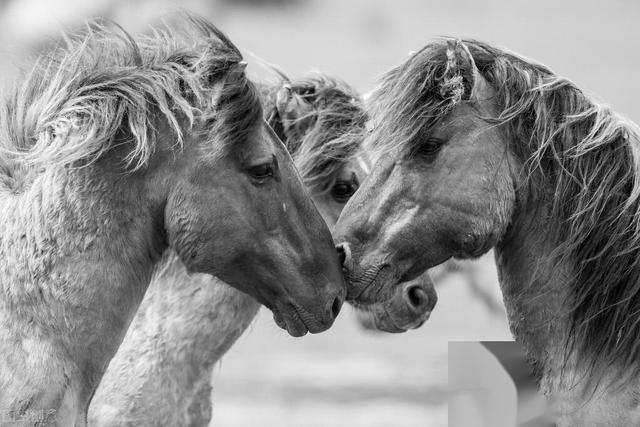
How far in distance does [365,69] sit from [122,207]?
740 inches

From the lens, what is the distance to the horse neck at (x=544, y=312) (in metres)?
3.86

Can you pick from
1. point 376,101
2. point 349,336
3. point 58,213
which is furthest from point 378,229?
point 349,336

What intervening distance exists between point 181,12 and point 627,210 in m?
2.06

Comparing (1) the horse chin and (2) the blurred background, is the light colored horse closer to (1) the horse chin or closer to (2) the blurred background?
(2) the blurred background

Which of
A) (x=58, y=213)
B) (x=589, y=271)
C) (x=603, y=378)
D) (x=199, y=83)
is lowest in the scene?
(x=603, y=378)

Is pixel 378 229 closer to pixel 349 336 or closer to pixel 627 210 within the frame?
pixel 627 210

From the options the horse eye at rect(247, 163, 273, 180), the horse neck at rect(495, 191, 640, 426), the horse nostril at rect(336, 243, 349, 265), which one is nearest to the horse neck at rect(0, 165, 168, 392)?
the horse eye at rect(247, 163, 273, 180)

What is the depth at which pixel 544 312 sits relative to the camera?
4.04 metres

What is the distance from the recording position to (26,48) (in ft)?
14.5

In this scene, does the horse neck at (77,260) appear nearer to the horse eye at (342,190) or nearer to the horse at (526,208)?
the horse at (526,208)

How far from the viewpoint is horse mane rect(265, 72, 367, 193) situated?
5.39 meters

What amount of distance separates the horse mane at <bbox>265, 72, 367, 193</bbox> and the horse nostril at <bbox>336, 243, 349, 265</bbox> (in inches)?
45.3

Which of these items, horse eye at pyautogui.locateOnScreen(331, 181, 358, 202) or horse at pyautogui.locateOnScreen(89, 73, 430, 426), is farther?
horse eye at pyautogui.locateOnScreen(331, 181, 358, 202)

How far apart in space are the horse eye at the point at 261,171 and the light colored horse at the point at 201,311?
936 millimetres
